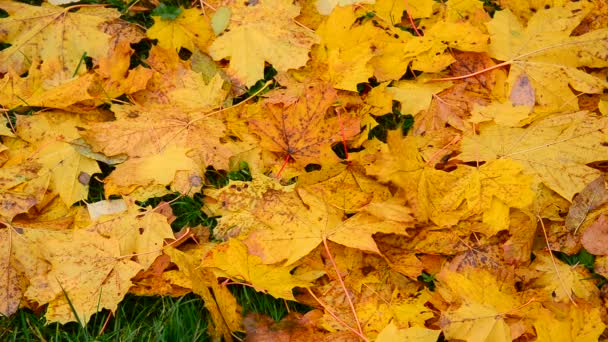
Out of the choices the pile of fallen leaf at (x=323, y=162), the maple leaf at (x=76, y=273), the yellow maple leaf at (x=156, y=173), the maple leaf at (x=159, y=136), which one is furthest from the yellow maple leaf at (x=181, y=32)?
the maple leaf at (x=76, y=273)

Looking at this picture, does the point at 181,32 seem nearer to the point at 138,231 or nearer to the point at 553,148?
the point at 138,231

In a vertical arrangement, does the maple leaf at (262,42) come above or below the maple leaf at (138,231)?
above

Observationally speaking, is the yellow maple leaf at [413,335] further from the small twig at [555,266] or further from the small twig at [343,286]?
the small twig at [555,266]

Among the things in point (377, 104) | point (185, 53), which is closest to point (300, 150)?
point (377, 104)

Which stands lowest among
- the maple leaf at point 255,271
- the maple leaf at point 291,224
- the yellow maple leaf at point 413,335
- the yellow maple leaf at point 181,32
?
the yellow maple leaf at point 413,335

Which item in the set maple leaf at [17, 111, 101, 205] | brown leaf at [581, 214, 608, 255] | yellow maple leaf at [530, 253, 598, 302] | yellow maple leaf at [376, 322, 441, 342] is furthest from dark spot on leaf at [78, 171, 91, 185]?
brown leaf at [581, 214, 608, 255]

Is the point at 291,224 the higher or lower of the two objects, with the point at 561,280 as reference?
higher

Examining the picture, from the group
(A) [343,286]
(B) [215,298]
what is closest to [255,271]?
(B) [215,298]

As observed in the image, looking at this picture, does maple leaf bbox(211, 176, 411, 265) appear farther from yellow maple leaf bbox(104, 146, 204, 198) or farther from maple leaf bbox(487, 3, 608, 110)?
maple leaf bbox(487, 3, 608, 110)

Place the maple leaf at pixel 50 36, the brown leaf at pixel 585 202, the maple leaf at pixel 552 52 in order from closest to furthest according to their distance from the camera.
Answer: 1. the brown leaf at pixel 585 202
2. the maple leaf at pixel 552 52
3. the maple leaf at pixel 50 36
